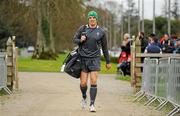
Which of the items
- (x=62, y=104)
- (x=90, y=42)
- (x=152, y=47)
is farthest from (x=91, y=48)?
(x=152, y=47)

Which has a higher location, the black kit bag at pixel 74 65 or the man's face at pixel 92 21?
the man's face at pixel 92 21

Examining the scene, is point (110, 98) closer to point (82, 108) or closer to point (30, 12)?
point (82, 108)

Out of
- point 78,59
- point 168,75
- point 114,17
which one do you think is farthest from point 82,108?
point 114,17

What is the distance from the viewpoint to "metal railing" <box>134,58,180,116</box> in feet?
40.4

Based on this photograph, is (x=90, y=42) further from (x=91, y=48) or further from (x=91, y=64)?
(x=91, y=64)

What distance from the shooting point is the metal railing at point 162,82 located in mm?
12305

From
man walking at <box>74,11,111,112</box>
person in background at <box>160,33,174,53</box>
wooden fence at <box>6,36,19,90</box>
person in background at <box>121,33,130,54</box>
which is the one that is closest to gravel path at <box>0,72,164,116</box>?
wooden fence at <box>6,36,19,90</box>

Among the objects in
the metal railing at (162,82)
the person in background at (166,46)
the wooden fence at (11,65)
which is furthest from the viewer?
the person in background at (166,46)

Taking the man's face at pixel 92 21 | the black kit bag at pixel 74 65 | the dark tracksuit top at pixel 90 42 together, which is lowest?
the black kit bag at pixel 74 65

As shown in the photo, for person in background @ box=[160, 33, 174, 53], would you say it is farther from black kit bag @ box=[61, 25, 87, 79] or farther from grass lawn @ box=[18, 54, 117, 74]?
grass lawn @ box=[18, 54, 117, 74]

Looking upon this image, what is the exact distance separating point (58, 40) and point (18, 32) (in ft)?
22.9

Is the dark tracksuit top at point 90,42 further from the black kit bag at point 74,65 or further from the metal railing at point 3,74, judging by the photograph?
the metal railing at point 3,74

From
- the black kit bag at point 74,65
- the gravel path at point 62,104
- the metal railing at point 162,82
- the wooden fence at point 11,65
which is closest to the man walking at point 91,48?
the black kit bag at point 74,65

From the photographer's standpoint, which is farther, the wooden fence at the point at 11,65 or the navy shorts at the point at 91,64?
the wooden fence at the point at 11,65
